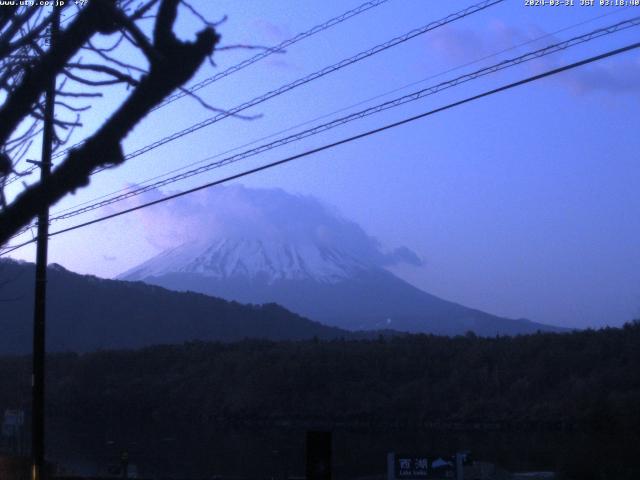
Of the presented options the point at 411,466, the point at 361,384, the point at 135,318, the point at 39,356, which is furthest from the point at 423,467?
the point at 135,318

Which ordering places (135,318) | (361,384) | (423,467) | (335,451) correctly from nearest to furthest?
(423,467) < (335,451) < (361,384) < (135,318)

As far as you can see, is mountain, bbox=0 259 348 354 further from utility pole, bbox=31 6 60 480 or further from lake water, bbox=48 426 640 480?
utility pole, bbox=31 6 60 480

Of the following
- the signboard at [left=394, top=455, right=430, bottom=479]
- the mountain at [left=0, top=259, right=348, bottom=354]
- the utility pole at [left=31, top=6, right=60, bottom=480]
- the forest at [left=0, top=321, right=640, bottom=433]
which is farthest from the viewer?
the mountain at [left=0, top=259, right=348, bottom=354]

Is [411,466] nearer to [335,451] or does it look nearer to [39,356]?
[39,356]

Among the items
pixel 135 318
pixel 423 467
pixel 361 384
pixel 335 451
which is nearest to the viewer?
pixel 423 467

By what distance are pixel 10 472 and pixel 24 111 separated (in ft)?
54.9

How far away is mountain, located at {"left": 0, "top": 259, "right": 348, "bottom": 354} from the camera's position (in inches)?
3964

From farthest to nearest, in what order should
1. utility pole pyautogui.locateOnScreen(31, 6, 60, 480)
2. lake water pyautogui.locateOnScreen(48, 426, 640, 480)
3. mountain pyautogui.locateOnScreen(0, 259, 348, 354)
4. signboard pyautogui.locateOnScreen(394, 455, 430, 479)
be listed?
mountain pyautogui.locateOnScreen(0, 259, 348, 354), lake water pyautogui.locateOnScreen(48, 426, 640, 480), utility pole pyautogui.locateOnScreen(31, 6, 60, 480), signboard pyautogui.locateOnScreen(394, 455, 430, 479)

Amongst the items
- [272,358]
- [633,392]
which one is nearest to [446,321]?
[272,358]

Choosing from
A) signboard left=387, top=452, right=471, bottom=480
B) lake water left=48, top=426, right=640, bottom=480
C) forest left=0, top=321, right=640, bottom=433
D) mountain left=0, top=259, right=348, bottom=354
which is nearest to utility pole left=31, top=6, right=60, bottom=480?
signboard left=387, top=452, right=471, bottom=480

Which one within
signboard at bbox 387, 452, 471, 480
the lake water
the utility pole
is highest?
the utility pole

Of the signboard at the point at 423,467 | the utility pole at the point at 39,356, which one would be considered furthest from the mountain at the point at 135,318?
the signboard at the point at 423,467

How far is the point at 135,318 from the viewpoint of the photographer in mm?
110500

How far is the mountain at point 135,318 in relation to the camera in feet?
330
